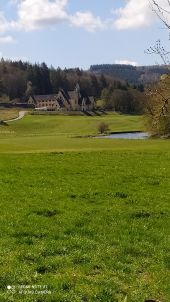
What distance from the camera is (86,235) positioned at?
14031mm

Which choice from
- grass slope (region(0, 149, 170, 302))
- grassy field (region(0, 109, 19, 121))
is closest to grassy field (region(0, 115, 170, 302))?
grass slope (region(0, 149, 170, 302))

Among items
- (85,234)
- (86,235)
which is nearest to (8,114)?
(85,234)

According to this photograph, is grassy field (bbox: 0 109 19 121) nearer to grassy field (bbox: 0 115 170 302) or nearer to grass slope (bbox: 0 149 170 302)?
grassy field (bbox: 0 115 170 302)

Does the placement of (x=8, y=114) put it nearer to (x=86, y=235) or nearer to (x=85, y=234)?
(x=85, y=234)

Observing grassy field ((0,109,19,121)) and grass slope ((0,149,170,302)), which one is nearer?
grass slope ((0,149,170,302))

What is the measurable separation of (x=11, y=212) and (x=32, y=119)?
14468 cm

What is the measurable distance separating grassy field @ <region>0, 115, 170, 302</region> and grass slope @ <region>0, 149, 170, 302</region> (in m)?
0.02

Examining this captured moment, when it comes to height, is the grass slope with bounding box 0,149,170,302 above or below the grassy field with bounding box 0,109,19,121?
above

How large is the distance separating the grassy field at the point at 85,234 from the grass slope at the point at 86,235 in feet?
0.06

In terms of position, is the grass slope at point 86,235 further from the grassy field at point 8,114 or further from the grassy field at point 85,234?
the grassy field at point 8,114

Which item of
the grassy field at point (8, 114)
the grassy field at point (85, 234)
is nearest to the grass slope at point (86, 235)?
the grassy field at point (85, 234)

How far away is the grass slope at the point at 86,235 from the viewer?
9.99 meters

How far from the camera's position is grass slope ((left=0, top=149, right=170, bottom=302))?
9992 millimetres

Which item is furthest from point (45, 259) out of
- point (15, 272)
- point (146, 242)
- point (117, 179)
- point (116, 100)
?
point (116, 100)
